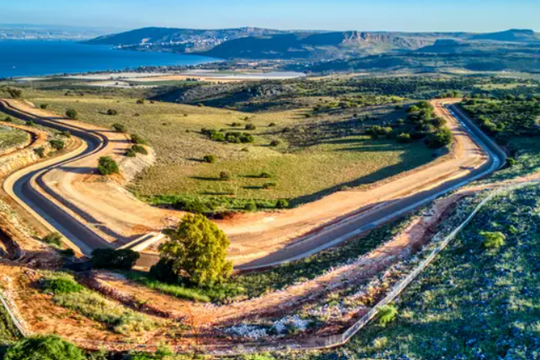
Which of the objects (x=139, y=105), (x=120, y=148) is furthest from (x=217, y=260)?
(x=139, y=105)

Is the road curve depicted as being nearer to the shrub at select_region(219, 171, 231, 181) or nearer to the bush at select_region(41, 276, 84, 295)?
the bush at select_region(41, 276, 84, 295)

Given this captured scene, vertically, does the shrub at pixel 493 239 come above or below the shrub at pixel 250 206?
above

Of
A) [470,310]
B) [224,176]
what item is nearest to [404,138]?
[224,176]

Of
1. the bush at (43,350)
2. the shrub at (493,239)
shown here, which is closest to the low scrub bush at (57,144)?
the bush at (43,350)

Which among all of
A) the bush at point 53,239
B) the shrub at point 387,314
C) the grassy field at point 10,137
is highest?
the grassy field at point 10,137

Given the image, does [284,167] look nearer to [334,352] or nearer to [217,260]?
[217,260]

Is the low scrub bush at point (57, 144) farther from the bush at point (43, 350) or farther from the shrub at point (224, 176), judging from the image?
the bush at point (43, 350)
